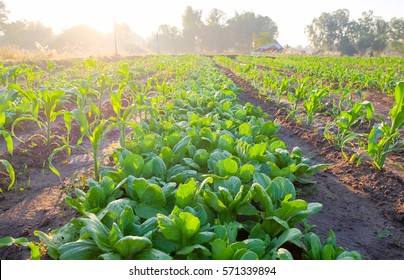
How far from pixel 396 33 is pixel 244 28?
2985cm

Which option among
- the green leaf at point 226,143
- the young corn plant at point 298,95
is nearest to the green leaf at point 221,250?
the green leaf at point 226,143

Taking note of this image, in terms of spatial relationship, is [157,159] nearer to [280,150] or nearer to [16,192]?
[280,150]

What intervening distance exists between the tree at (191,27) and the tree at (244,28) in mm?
7092

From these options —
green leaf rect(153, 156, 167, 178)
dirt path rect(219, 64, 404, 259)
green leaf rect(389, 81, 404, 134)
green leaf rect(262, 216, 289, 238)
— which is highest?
green leaf rect(389, 81, 404, 134)

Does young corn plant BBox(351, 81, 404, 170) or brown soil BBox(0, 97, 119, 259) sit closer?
brown soil BBox(0, 97, 119, 259)

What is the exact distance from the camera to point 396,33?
59.2m

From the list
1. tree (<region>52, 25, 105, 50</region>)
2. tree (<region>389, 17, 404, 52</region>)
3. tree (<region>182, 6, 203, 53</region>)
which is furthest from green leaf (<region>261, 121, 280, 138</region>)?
tree (<region>182, 6, 203, 53</region>)

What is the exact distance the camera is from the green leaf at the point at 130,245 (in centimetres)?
140

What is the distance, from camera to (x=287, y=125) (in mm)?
5242

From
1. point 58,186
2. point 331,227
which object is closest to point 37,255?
point 58,186

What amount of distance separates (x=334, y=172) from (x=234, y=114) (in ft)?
4.80

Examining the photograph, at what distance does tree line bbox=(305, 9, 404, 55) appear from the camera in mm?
56312

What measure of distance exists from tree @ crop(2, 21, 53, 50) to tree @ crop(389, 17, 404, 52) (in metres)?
61.3

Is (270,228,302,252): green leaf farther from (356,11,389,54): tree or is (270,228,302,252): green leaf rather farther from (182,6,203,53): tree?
(182,6,203,53): tree
